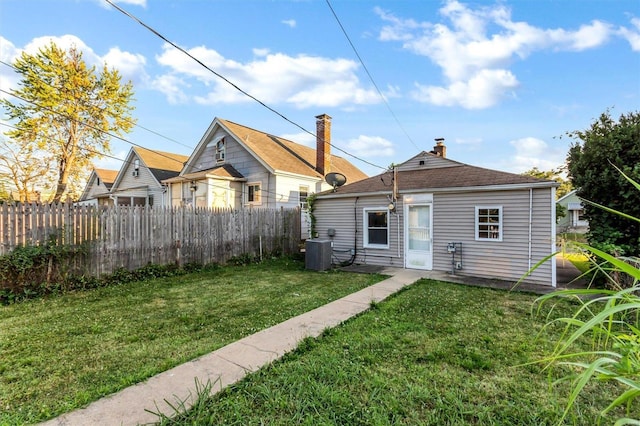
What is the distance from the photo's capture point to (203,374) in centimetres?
324

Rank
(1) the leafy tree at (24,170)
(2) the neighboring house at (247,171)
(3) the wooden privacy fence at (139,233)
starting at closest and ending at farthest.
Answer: (3) the wooden privacy fence at (139,233) < (2) the neighboring house at (247,171) < (1) the leafy tree at (24,170)

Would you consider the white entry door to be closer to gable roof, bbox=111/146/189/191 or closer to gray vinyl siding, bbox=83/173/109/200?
gable roof, bbox=111/146/189/191

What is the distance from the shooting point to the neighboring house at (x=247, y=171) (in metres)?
14.1

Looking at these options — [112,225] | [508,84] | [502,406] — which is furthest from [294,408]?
[508,84]

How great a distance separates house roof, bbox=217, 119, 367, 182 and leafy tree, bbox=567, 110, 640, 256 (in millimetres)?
10691

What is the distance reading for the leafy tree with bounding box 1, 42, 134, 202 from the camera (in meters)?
18.4

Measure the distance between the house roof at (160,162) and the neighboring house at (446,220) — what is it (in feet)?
41.1

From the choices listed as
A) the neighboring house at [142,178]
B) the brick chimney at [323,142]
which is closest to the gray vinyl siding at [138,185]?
the neighboring house at [142,178]

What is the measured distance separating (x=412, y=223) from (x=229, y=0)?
776cm

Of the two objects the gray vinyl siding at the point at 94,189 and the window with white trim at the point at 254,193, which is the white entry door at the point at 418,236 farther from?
the gray vinyl siding at the point at 94,189

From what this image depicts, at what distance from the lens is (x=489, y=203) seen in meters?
8.36

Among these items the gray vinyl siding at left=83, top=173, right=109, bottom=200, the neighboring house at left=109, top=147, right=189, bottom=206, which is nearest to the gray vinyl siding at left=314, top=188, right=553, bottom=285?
the neighboring house at left=109, top=147, right=189, bottom=206

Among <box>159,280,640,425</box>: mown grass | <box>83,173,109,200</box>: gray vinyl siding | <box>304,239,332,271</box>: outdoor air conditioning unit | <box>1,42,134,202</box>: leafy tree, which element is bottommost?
<box>159,280,640,425</box>: mown grass

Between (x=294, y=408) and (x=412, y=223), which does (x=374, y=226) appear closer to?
(x=412, y=223)
